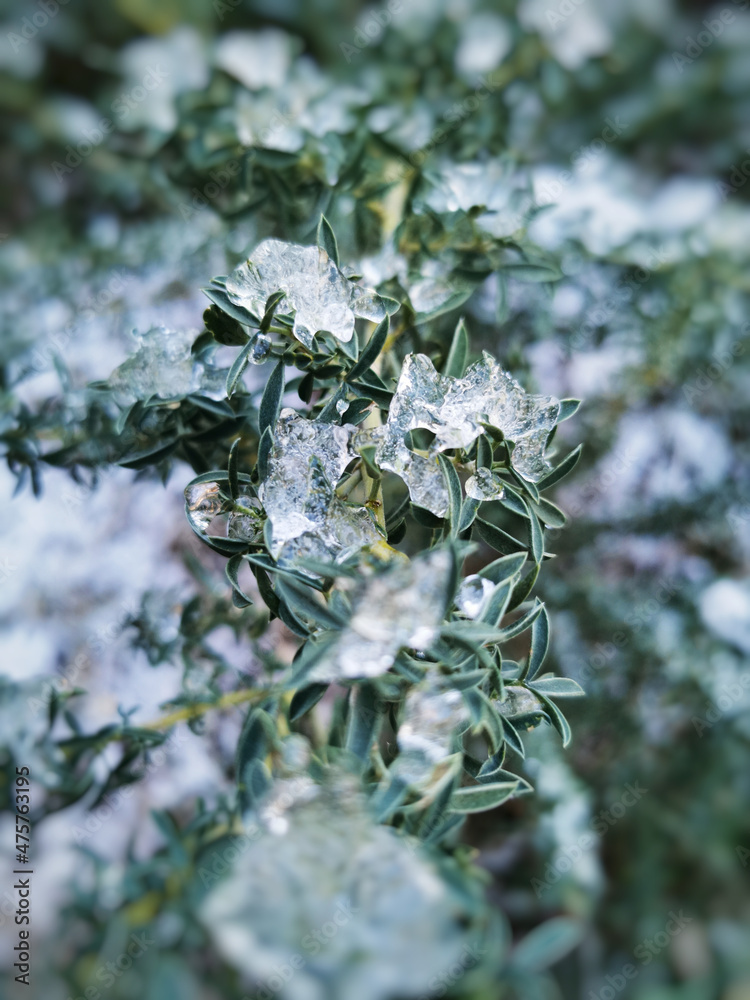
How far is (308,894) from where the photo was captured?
0.25 m

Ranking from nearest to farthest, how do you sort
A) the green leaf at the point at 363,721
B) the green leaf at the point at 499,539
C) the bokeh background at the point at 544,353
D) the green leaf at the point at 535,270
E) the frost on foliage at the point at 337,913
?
the frost on foliage at the point at 337,913 < the green leaf at the point at 363,721 < the green leaf at the point at 499,539 < the green leaf at the point at 535,270 < the bokeh background at the point at 544,353

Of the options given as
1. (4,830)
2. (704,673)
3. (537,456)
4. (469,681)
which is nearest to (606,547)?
(704,673)

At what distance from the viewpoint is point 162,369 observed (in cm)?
50

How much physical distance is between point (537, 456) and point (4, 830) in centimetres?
60

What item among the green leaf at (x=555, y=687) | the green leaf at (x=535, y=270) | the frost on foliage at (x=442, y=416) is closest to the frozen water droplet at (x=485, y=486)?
the frost on foliage at (x=442, y=416)

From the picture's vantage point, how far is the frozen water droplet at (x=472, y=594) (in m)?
0.39

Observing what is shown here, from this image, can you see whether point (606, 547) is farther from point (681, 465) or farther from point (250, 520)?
point (250, 520)

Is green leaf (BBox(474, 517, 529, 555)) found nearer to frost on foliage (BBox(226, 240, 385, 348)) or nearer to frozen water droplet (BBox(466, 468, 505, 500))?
frozen water droplet (BBox(466, 468, 505, 500))

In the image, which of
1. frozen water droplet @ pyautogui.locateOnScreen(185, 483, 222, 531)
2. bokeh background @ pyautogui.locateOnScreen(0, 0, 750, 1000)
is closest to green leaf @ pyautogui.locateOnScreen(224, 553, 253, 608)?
frozen water droplet @ pyautogui.locateOnScreen(185, 483, 222, 531)

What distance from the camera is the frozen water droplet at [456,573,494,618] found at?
1.26 ft

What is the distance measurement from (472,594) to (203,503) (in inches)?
6.9

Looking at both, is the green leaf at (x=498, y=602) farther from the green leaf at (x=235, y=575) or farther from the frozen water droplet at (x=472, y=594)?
the green leaf at (x=235, y=575)

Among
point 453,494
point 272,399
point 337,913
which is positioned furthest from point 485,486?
point 337,913

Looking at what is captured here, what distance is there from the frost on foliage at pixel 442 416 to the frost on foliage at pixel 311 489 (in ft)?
0.07
